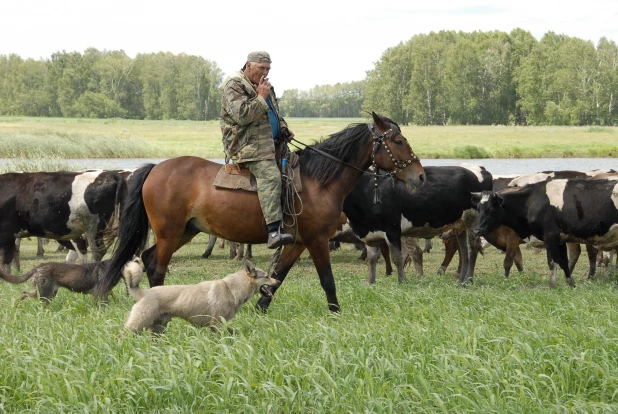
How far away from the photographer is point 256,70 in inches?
372

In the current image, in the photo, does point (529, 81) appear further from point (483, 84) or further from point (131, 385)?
point (131, 385)

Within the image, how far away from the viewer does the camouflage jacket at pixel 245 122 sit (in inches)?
362

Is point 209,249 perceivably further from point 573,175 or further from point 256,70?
point 256,70

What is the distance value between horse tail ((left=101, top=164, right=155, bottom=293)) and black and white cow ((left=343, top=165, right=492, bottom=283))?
184 inches

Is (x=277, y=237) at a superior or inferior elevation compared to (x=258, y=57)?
inferior

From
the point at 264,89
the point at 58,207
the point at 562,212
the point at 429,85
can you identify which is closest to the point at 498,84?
the point at 429,85

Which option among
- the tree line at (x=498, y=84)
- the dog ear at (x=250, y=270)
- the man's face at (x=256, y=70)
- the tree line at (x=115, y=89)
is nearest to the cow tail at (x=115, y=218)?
the man's face at (x=256, y=70)

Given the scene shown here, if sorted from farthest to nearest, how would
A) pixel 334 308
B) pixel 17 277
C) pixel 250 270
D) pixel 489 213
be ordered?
1. pixel 489 213
2. pixel 17 277
3. pixel 334 308
4. pixel 250 270

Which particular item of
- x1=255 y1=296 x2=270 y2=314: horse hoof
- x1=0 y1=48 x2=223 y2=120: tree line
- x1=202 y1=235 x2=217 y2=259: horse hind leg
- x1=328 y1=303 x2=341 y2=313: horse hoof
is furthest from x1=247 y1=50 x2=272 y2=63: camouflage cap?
x1=0 y1=48 x2=223 y2=120: tree line

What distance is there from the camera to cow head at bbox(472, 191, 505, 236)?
44.5 ft

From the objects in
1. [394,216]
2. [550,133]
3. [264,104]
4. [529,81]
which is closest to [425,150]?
[550,133]

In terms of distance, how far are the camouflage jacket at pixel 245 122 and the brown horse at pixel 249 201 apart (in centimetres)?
51

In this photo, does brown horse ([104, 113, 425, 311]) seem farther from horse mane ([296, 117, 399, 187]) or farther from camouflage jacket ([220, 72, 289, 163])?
camouflage jacket ([220, 72, 289, 163])

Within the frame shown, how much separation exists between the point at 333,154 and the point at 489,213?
4587 millimetres
